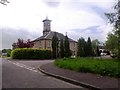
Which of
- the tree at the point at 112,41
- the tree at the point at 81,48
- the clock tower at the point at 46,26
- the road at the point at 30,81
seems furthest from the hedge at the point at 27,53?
the clock tower at the point at 46,26

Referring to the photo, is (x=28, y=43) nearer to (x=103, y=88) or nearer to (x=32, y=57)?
(x=32, y=57)

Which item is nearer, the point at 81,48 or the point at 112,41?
the point at 112,41

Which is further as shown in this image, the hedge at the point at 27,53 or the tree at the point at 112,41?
the hedge at the point at 27,53

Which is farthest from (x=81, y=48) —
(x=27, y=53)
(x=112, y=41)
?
(x=112, y=41)

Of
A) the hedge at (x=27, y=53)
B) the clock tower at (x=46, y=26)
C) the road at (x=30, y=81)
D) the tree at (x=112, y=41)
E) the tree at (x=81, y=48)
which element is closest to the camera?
the road at (x=30, y=81)

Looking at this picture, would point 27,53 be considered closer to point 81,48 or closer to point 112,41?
point 112,41

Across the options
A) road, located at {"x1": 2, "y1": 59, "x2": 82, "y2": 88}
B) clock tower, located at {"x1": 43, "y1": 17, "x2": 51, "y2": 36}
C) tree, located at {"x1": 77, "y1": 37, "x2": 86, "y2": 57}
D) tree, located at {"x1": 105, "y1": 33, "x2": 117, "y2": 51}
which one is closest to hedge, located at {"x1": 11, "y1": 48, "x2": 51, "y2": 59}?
tree, located at {"x1": 105, "y1": 33, "x2": 117, "y2": 51}

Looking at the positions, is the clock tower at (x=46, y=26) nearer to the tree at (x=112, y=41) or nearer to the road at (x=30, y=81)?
the tree at (x=112, y=41)

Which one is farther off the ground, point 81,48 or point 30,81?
point 81,48

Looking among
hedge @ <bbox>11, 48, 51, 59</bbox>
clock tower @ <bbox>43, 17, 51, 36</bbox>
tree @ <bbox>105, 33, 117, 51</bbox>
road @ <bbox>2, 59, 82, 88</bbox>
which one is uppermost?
clock tower @ <bbox>43, 17, 51, 36</bbox>

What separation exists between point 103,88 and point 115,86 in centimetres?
69

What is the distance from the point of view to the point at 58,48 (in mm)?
65625

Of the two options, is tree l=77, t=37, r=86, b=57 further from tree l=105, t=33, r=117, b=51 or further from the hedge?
the hedge

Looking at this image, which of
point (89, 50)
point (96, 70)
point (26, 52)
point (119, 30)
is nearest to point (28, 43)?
point (89, 50)
